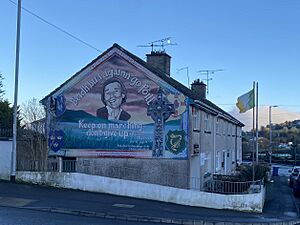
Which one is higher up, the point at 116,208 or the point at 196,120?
the point at 196,120

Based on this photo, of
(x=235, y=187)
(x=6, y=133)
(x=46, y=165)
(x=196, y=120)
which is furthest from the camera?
(x=196, y=120)

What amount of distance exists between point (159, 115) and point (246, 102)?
21.9 ft

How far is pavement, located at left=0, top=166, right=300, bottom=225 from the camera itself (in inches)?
556

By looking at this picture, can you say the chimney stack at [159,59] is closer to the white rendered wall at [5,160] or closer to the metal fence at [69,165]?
the metal fence at [69,165]

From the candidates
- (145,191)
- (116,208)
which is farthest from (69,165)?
(116,208)

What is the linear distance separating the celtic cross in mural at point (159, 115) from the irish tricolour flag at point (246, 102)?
6.00 metres

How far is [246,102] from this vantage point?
25.6m

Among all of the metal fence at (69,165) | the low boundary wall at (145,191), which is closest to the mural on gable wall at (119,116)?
the metal fence at (69,165)

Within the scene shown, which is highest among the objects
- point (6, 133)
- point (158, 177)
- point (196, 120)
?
point (196, 120)

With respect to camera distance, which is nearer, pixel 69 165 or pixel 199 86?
pixel 69 165

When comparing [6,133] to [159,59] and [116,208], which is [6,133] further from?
[159,59]

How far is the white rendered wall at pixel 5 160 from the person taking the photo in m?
20.1

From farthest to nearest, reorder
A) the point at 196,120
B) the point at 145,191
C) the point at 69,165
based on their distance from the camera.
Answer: the point at 196,120
the point at 69,165
the point at 145,191

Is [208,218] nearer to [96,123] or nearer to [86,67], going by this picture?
[96,123]
